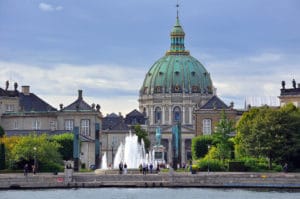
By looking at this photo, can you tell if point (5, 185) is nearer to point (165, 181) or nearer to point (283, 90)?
point (165, 181)

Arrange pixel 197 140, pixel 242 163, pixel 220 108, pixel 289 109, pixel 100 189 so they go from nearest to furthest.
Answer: pixel 100 189
pixel 242 163
pixel 289 109
pixel 197 140
pixel 220 108

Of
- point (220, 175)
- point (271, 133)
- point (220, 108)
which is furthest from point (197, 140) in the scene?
point (220, 175)

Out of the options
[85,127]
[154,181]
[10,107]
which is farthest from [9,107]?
[154,181]

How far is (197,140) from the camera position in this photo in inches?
5635

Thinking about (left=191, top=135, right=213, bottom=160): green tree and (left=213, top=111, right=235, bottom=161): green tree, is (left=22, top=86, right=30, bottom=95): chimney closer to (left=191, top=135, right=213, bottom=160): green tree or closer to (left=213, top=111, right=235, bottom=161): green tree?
(left=191, top=135, right=213, bottom=160): green tree

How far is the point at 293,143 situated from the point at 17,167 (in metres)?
26.1

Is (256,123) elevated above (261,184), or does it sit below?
above

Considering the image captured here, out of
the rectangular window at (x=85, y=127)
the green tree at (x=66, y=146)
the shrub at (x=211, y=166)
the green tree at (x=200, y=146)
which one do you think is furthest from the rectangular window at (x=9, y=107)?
the shrub at (x=211, y=166)

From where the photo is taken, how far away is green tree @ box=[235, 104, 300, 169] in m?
104

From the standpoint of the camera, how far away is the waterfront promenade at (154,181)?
86062mm

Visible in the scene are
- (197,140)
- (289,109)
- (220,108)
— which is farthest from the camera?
(220,108)

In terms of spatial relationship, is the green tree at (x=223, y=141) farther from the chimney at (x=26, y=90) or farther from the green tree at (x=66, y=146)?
the chimney at (x=26, y=90)

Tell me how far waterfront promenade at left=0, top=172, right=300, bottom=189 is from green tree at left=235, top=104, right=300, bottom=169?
1469 cm

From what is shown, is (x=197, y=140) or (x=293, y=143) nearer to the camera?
(x=293, y=143)
